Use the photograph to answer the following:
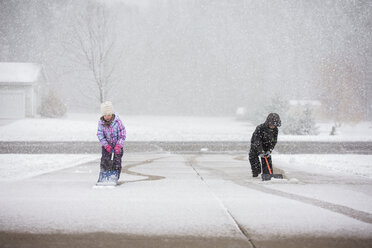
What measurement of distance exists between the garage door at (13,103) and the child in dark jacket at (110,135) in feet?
109

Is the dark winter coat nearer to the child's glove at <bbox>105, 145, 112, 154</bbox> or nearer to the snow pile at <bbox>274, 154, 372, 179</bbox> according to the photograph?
the snow pile at <bbox>274, 154, 372, 179</bbox>

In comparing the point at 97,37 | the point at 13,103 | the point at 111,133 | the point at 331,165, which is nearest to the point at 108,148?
the point at 111,133

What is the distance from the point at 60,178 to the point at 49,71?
6052 cm

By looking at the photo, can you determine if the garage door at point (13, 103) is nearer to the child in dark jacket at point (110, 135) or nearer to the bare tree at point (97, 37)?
the bare tree at point (97, 37)

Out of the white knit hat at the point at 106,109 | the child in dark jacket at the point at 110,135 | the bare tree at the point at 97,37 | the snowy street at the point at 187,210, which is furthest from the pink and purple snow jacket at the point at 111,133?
the bare tree at the point at 97,37

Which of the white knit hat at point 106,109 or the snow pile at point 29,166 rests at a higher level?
the white knit hat at point 106,109

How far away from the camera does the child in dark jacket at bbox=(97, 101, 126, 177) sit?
7.22m

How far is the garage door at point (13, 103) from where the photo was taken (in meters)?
36.5

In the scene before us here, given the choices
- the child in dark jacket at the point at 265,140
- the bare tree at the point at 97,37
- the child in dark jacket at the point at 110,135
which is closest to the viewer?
the child in dark jacket at the point at 110,135

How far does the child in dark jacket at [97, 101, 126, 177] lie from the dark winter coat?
314cm

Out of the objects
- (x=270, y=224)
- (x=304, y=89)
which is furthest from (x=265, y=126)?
(x=304, y=89)

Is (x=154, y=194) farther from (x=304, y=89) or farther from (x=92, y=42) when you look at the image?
(x=304, y=89)

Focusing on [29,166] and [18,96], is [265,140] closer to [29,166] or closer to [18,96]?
[29,166]

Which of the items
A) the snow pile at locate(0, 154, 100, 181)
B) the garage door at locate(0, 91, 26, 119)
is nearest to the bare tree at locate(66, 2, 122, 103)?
the garage door at locate(0, 91, 26, 119)
